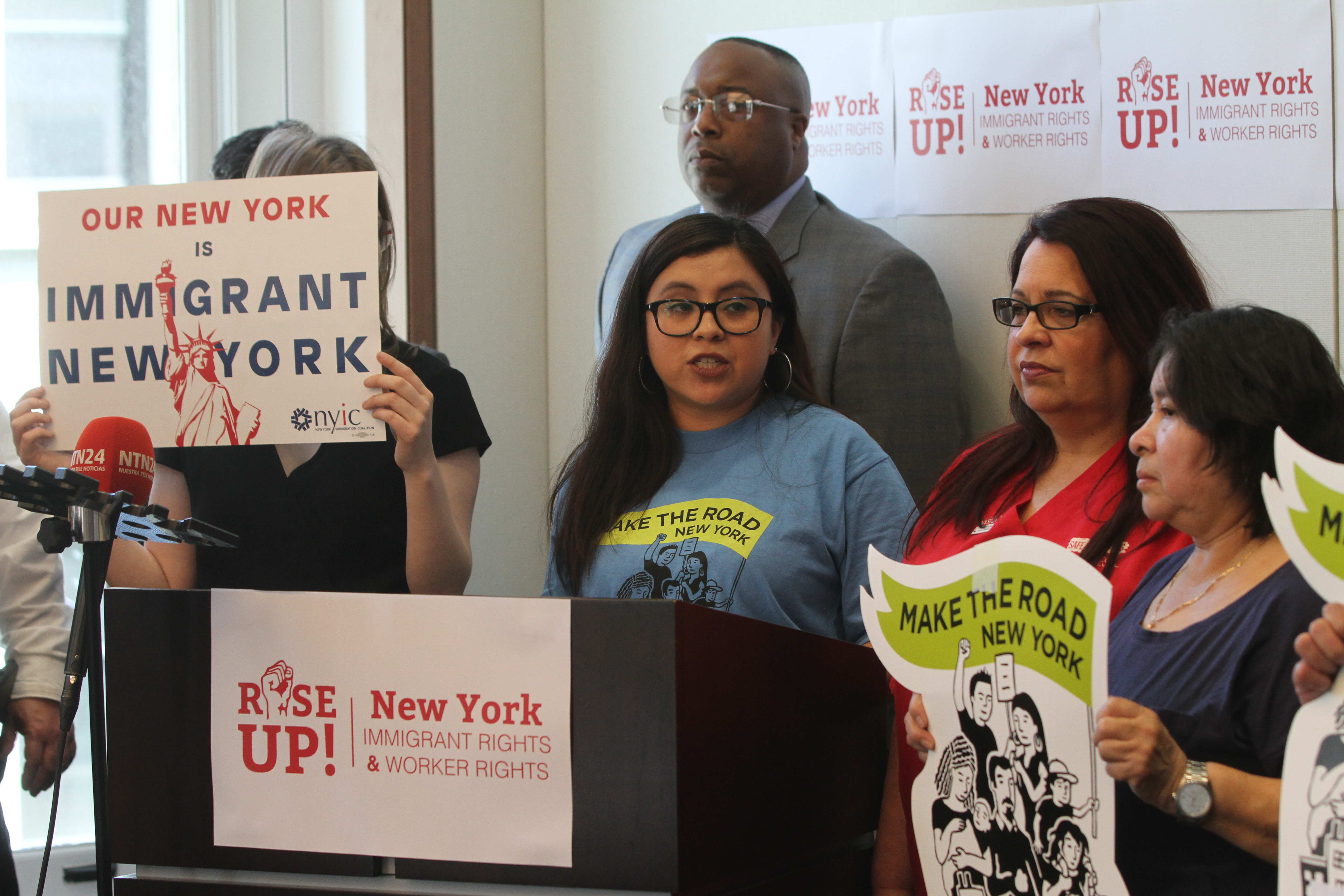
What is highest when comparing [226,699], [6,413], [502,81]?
[502,81]

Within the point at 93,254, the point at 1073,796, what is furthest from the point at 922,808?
the point at 93,254

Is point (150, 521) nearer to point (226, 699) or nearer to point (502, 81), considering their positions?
point (226, 699)

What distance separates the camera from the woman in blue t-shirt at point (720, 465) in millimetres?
1729

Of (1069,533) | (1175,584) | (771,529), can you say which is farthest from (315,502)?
(1175,584)

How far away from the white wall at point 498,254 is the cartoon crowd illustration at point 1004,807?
2.20 metres

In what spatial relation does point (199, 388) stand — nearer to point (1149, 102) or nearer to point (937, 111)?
point (937, 111)

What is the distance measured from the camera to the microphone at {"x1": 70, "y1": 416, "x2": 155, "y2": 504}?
1297 mm

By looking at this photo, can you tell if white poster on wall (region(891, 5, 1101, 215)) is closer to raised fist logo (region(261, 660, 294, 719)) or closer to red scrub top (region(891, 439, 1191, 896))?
red scrub top (region(891, 439, 1191, 896))

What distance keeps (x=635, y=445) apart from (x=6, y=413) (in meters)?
1.10

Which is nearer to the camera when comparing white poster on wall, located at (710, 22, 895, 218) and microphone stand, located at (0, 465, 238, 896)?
microphone stand, located at (0, 465, 238, 896)

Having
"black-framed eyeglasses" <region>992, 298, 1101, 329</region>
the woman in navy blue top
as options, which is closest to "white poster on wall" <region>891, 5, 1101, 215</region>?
"black-framed eyeglasses" <region>992, 298, 1101, 329</region>

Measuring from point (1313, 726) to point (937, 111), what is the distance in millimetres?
2328

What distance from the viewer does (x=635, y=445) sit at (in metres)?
1.93

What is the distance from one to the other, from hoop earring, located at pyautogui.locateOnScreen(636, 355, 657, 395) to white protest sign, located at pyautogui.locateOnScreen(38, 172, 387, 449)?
21.9 inches
